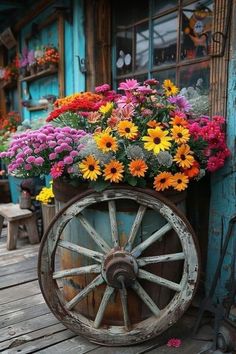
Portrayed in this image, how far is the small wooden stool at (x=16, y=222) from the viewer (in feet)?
10.0

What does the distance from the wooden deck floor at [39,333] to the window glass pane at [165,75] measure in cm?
155

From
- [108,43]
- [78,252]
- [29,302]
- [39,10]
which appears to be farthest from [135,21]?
[29,302]

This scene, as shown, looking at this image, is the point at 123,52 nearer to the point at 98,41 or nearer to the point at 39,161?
the point at 98,41

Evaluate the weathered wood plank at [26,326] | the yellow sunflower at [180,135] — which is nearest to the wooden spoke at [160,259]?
the yellow sunflower at [180,135]

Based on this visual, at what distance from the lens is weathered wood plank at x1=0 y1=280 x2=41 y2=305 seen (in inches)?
84.9

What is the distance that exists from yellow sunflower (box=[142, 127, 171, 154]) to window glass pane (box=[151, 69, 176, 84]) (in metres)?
1.02

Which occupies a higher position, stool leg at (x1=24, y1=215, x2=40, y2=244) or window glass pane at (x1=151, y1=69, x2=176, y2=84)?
window glass pane at (x1=151, y1=69, x2=176, y2=84)

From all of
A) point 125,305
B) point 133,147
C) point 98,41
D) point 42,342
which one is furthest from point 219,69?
point 42,342

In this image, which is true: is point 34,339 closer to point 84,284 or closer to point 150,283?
point 84,284

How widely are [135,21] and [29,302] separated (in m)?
2.19

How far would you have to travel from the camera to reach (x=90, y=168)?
5.17 feet

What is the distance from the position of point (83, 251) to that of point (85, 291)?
202 mm

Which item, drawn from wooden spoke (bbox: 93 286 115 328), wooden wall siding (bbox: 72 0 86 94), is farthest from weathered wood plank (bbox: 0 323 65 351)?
wooden wall siding (bbox: 72 0 86 94)

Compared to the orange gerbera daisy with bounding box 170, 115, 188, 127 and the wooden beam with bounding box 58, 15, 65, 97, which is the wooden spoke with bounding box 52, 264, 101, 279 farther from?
the wooden beam with bounding box 58, 15, 65, 97
